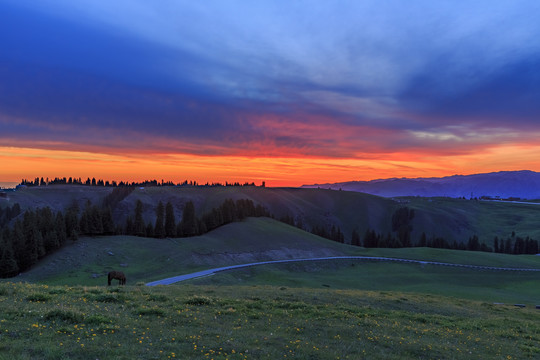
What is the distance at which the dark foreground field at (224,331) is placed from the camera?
45.9 feet

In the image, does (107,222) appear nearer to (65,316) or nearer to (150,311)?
(150,311)

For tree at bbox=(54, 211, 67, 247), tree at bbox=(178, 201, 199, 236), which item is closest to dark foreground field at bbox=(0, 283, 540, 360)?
tree at bbox=(54, 211, 67, 247)

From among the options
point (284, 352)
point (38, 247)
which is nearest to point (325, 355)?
point (284, 352)

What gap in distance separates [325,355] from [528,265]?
12559 centimetres

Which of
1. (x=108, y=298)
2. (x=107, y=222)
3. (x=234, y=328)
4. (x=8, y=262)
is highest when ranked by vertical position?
(x=234, y=328)

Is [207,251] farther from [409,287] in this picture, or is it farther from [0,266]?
[409,287]

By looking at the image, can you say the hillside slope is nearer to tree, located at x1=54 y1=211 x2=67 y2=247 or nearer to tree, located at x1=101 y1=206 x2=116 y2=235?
tree, located at x1=54 y1=211 x2=67 y2=247

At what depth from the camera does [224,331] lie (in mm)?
17969

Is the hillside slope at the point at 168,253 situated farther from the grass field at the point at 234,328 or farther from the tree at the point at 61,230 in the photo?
the grass field at the point at 234,328

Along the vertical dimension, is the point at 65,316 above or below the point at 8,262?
above

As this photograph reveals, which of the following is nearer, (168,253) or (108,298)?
(108,298)

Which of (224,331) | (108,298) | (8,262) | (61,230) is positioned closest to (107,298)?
(108,298)

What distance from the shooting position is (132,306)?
22.0m

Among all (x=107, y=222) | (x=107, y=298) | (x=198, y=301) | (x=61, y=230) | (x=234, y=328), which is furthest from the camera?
(x=107, y=222)
